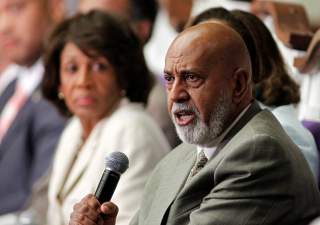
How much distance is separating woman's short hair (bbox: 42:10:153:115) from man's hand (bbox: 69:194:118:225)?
1192mm

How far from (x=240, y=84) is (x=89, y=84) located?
3.89 feet

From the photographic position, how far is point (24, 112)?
155 inches

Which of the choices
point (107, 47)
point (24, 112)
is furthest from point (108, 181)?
point (24, 112)

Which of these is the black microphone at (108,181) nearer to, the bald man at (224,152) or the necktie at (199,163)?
the bald man at (224,152)

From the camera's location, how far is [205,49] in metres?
1.89

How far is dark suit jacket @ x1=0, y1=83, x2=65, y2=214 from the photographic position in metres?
3.68

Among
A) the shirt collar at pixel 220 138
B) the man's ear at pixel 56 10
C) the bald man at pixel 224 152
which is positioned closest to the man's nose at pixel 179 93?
the bald man at pixel 224 152

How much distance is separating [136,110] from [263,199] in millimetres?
1260

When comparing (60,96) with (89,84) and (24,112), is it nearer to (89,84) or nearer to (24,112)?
(89,84)

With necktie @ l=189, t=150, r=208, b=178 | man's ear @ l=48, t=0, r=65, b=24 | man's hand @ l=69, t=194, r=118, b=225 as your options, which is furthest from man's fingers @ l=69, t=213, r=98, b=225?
man's ear @ l=48, t=0, r=65, b=24

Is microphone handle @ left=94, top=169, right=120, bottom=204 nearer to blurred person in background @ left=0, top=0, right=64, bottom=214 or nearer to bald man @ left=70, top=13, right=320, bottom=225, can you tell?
bald man @ left=70, top=13, right=320, bottom=225

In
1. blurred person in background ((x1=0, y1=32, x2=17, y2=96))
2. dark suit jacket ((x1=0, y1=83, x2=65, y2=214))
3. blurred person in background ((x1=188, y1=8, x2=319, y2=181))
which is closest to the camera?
blurred person in background ((x1=188, y1=8, x2=319, y2=181))

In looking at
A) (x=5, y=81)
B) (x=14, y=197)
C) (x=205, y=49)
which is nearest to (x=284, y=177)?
(x=205, y=49)

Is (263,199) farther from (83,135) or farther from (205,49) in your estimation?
(83,135)
